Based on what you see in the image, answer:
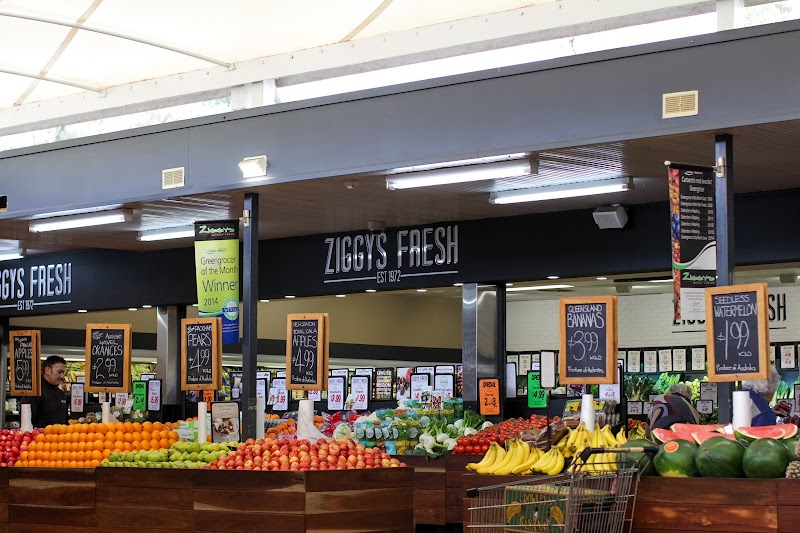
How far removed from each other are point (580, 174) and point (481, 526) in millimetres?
3768

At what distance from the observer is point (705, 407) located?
42.7ft

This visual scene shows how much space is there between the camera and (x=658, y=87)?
22.7 ft

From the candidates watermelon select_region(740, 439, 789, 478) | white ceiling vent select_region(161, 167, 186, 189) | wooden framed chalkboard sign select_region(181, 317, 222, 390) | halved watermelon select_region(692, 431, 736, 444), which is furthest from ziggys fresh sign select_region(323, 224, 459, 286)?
watermelon select_region(740, 439, 789, 478)

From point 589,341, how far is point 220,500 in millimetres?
2519

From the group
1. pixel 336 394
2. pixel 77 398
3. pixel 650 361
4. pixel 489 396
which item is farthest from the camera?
pixel 650 361

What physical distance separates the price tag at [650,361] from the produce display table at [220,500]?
365 inches

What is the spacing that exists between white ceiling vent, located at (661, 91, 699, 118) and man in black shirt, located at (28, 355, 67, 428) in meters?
7.55

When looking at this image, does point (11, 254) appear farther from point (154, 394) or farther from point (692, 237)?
point (692, 237)

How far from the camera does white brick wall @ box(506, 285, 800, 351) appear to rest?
1510 centimetres

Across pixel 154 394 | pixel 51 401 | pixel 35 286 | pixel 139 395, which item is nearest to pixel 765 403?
pixel 51 401

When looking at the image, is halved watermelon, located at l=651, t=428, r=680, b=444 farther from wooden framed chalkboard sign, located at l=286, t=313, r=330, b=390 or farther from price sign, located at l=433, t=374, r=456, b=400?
price sign, located at l=433, t=374, r=456, b=400

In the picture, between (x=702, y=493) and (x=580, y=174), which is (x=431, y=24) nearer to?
(x=580, y=174)

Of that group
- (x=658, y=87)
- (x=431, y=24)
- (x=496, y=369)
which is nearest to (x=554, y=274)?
(x=496, y=369)

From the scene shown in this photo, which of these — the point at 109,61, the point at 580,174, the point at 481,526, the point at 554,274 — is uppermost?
the point at 109,61
